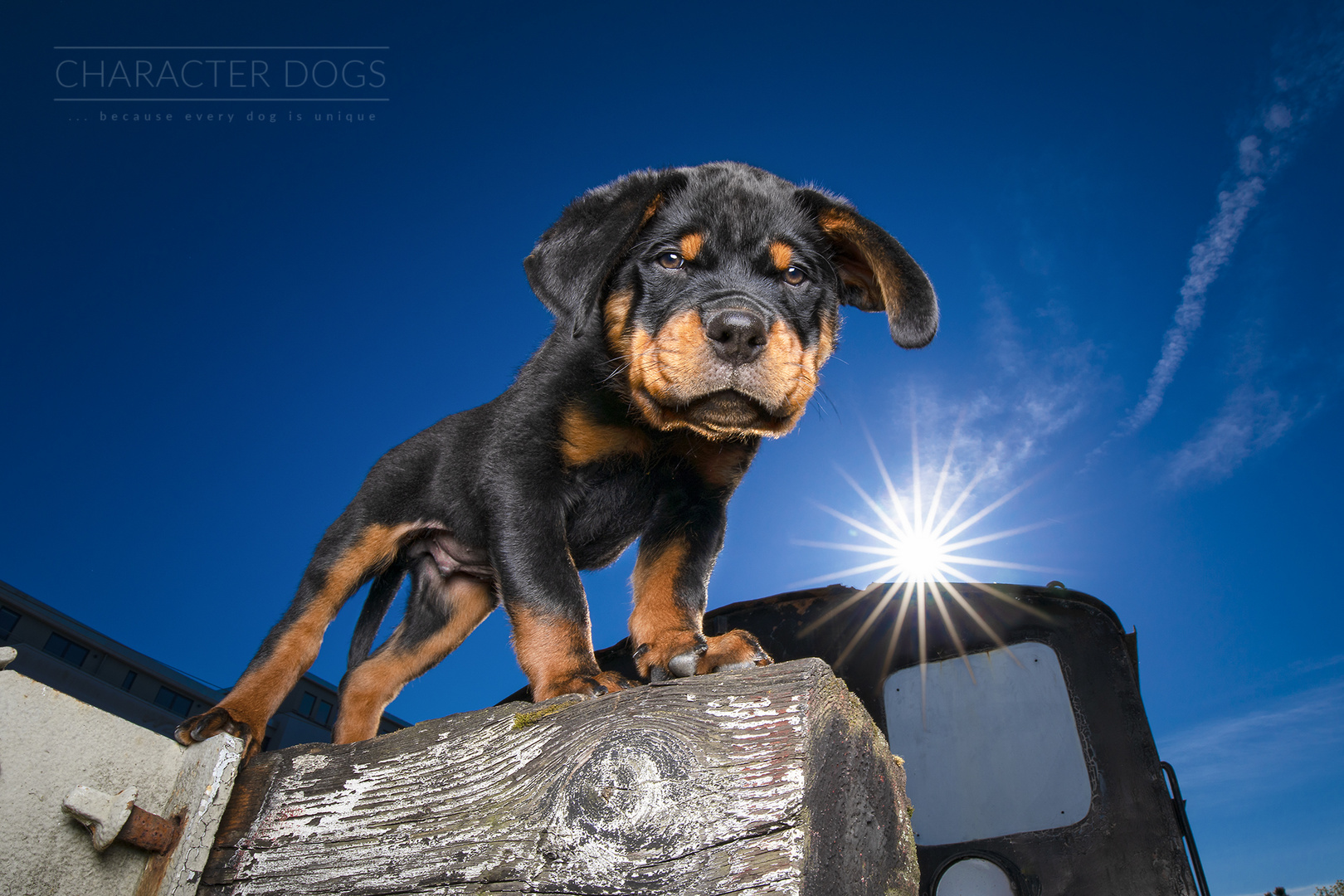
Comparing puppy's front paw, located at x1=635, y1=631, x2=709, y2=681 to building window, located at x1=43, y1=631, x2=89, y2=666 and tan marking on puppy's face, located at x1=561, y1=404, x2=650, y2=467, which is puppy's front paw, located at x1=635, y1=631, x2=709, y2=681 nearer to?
tan marking on puppy's face, located at x1=561, y1=404, x2=650, y2=467

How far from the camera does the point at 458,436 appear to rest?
3588 millimetres

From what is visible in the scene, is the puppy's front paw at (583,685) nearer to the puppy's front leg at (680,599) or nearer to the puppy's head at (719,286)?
the puppy's front leg at (680,599)

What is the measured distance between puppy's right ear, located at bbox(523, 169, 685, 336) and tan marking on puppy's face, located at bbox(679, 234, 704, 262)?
20 centimetres

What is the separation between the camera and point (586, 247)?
2721 millimetres

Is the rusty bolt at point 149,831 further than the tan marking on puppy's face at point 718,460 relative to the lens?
No

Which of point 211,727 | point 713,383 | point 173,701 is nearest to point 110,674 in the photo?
point 173,701

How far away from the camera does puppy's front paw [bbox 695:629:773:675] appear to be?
2.11m

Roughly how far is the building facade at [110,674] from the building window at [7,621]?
4 centimetres

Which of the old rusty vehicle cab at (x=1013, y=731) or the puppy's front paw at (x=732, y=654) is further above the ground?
the old rusty vehicle cab at (x=1013, y=731)

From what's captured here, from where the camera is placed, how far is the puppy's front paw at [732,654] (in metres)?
2.11

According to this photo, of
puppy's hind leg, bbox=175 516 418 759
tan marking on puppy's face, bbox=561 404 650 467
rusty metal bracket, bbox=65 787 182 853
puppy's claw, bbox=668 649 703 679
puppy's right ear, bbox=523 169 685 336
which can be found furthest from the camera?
tan marking on puppy's face, bbox=561 404 650 467

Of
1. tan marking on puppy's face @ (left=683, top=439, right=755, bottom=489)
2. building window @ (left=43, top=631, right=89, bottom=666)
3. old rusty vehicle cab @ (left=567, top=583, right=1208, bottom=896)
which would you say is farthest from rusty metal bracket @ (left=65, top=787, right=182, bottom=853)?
building window @ (left=43, top=631, right=89, bottom=666)

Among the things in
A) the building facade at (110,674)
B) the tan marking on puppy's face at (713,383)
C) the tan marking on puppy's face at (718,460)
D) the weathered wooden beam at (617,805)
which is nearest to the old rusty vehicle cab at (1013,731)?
the tan marking on puppy's face at (718,460)

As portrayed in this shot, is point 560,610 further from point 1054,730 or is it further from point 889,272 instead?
point 1054,730
